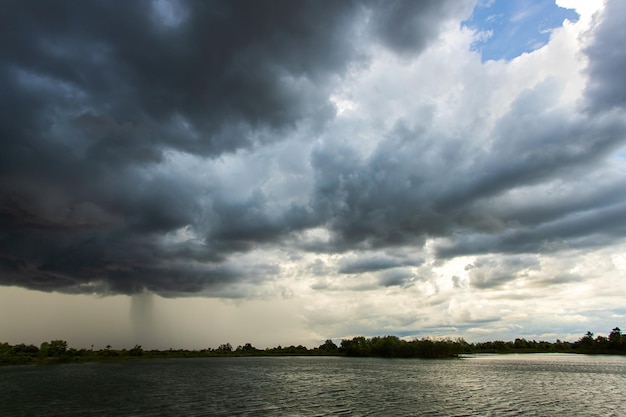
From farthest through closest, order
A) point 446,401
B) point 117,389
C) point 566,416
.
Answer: point 117,389 < point 446,401 < point 566,416

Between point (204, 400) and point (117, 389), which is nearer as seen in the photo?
point (204, 400)

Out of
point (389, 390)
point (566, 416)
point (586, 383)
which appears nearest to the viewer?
point (566, 416)

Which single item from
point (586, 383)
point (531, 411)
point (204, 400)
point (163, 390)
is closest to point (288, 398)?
point (204, 400)

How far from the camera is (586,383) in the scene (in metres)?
121

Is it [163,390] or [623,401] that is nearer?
Answer: [623,401]

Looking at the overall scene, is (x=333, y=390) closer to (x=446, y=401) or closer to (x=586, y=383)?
(x=446, y=401)

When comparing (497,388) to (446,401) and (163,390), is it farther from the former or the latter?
(163,390)

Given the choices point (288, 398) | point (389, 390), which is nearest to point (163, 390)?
point (288, 398)

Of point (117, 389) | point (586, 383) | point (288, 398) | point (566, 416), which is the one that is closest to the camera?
point (566, 416)

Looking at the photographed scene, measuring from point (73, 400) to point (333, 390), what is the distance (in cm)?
6167

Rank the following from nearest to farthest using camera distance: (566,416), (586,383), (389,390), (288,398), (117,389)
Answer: (566,416) → (288,398) → (389,390) → (117,389) → (586,383)

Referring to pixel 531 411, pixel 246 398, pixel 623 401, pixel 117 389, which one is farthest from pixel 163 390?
pixel 623 401

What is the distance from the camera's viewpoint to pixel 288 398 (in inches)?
3484

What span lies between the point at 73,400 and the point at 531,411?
312 feet
